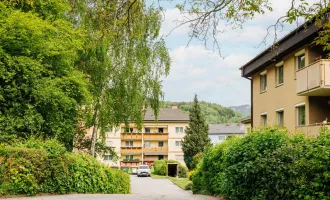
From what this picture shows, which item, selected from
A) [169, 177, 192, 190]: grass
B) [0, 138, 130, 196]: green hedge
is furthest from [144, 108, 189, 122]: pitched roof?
[0, 138, 130, 196]: green hedge

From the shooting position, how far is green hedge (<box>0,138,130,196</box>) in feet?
A: 55.4

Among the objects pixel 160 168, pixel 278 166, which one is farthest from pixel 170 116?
pixel 278 166

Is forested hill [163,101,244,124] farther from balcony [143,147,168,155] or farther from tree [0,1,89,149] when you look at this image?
tree [0,1,89,149]

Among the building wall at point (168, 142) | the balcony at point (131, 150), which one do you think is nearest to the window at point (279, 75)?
the building wall at point (168, 142)

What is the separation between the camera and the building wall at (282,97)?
2491 centimetres

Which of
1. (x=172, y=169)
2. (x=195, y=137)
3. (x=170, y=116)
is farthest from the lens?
(x=170, y=116)

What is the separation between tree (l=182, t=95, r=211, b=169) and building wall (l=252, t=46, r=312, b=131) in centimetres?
3458

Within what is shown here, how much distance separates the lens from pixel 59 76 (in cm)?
2602

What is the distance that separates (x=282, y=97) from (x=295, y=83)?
217 centimetres

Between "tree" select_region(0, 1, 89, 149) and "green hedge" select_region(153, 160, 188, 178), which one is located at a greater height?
"tree" select_region(0, 1, 89, 149)

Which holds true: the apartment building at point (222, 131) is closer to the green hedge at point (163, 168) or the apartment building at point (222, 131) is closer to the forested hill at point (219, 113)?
the forested hill at point (219, 113)

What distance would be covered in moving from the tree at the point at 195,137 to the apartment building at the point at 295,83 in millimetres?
34733

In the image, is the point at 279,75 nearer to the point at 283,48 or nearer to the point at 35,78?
the point at 283,48

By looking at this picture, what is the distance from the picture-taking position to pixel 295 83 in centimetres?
2472
